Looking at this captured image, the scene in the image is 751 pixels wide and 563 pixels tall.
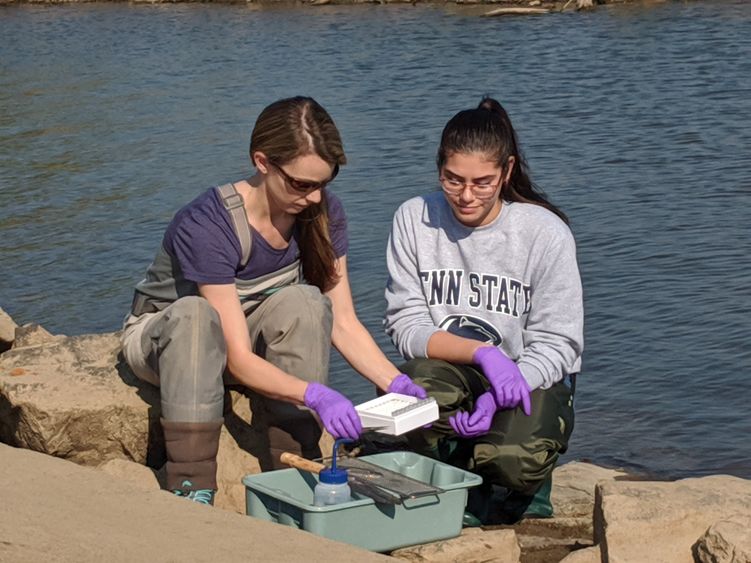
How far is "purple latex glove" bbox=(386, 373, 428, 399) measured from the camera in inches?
145

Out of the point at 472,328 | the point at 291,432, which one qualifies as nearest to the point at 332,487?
the point at 291,432

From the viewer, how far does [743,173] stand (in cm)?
916

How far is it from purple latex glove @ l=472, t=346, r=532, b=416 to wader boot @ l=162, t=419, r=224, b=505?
2.57 ft

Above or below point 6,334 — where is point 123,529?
above

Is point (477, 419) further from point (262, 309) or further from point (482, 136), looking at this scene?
point (482, 136)

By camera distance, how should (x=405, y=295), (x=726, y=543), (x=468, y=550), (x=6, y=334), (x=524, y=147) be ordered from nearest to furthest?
(x=726, y=543) < (x=468, y=550) < (x=405, y=295) < (x=6, y=334) < (x=524, y=147)

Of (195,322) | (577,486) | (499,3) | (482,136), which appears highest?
(482,136)

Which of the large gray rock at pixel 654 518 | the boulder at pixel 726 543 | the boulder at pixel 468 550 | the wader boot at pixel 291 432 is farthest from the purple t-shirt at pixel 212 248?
the boulder at pixel 726 543

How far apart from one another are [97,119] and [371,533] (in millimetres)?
11446

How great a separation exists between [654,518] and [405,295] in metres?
1.05

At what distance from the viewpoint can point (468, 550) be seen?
3.31 m

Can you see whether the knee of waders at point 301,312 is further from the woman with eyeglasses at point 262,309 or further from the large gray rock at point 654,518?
the large gray rock at point 654,518

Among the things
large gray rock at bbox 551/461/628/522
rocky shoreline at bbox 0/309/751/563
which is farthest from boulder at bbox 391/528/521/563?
large gray rock at bbox 551/461/628/522

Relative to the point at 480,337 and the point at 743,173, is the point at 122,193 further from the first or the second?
the point at 480,337
